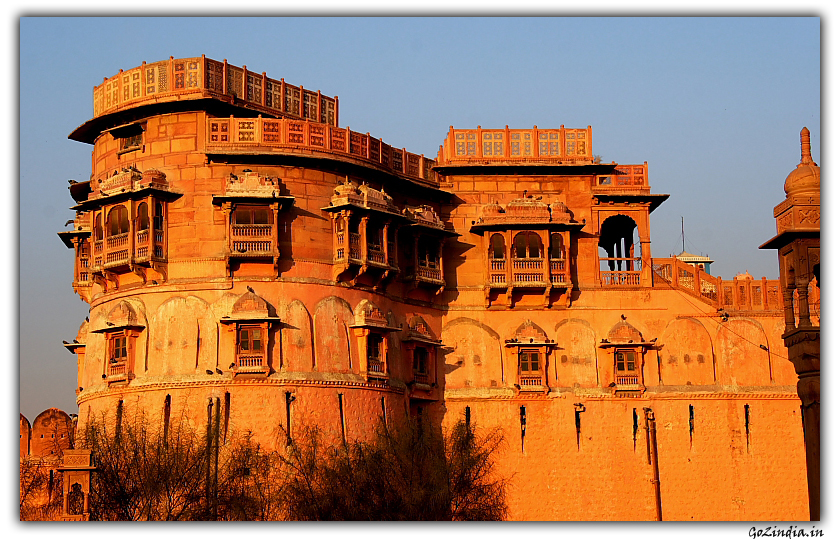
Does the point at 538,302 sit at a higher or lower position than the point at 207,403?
higher

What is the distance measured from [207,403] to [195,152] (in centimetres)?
754

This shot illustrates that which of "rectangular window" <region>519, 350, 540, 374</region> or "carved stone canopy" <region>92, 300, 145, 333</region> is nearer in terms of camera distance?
"carved stone canopy" <region>92, 300, 145, 333</region>

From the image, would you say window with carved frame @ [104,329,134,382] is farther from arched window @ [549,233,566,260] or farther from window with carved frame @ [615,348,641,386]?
window with carved frame @ [615,348,641,386]

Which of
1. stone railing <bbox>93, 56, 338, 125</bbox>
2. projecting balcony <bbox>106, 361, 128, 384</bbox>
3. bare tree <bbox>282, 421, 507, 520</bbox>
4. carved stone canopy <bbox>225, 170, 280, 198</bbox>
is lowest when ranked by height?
bare tree <bbox>282, 421, 507, 520</bbox>

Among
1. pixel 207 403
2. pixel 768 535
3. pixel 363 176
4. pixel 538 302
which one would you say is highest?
pixel 363 176

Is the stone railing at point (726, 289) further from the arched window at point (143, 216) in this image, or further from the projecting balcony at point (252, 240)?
the arched window at point (143, 216)

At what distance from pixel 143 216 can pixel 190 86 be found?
4066mm

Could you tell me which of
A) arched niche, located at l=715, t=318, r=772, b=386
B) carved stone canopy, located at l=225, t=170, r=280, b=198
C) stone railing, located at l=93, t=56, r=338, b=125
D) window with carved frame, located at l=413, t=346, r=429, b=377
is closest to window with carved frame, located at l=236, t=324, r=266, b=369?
carved stone canopy, located at l=225, t=170, r=280, b=198

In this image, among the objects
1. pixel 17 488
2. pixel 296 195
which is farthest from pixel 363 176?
pixel 17 488

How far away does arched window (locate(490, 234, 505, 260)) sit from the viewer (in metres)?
48.6

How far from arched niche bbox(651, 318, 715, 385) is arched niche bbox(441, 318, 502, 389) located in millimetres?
5101

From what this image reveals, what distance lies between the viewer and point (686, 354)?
48.6 meters

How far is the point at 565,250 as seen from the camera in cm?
4844

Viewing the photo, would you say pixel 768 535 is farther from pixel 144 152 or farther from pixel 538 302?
pixel 144 152
